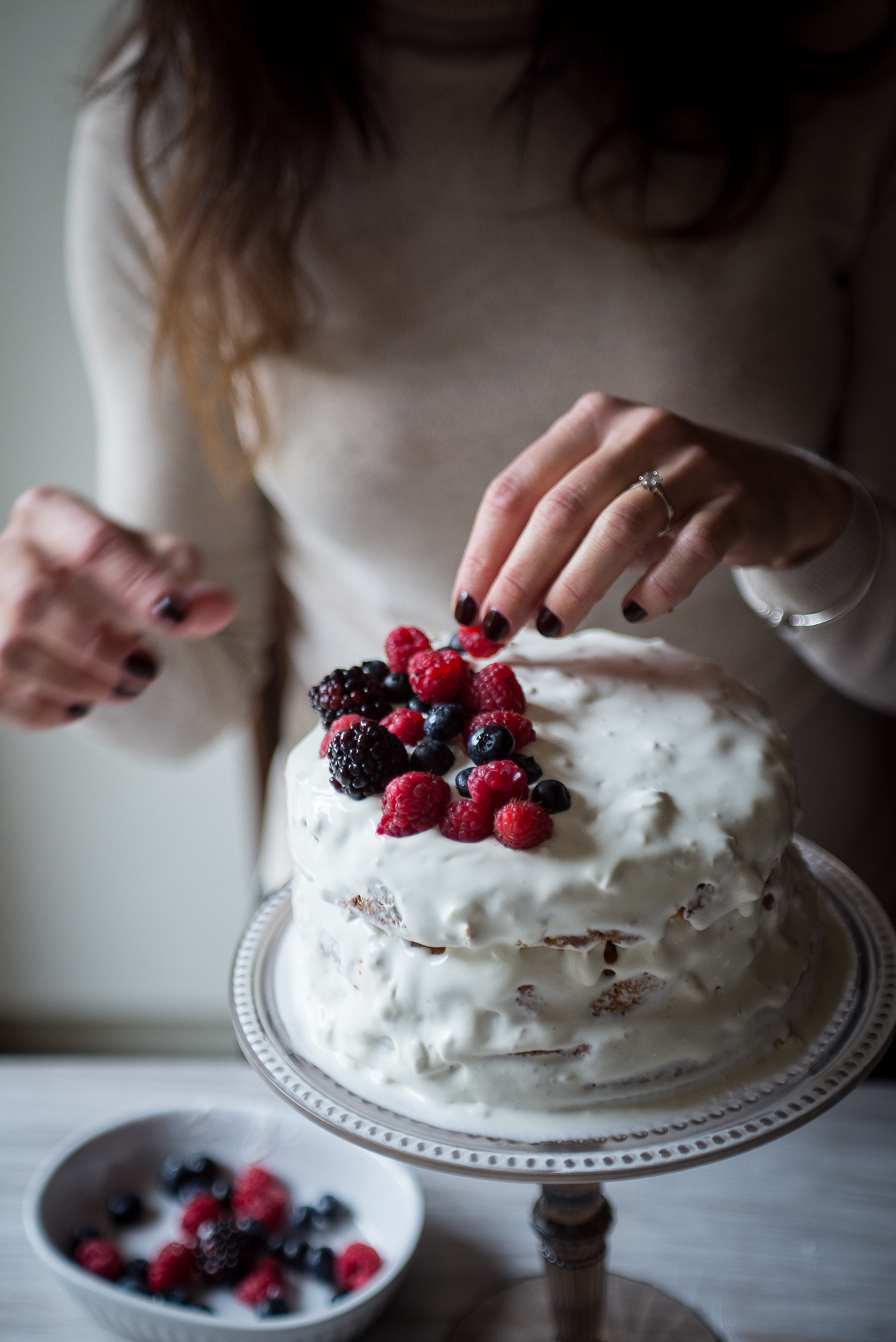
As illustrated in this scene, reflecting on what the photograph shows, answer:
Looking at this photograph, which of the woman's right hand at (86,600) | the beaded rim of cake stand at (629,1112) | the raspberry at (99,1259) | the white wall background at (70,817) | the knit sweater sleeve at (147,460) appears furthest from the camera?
the white wall background at (70,817)

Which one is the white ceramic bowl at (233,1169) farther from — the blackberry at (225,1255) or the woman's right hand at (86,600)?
the woman's right hand at (86,600)

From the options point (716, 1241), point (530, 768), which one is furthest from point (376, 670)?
point (716, 1241)

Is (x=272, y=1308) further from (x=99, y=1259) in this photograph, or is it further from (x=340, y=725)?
(x=340, y=725)

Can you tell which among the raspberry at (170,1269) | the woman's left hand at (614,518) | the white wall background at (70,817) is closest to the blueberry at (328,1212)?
the raspberry at (170,1269)

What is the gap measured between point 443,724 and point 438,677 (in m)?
0.05

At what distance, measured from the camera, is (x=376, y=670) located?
1008mm

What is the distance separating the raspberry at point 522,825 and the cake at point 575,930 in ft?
0.03

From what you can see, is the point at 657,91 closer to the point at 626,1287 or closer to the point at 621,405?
the point at 621,405

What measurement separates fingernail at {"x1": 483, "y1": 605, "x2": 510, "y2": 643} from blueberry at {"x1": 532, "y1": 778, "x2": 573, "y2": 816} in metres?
0.15

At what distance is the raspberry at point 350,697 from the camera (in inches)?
37.5

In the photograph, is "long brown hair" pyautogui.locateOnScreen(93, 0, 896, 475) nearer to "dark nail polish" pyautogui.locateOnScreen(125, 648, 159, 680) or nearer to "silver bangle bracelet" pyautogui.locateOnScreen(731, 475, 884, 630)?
"silver bangle bracelet" pyautogui.locateOnScreen(731, 475, 884, 630)

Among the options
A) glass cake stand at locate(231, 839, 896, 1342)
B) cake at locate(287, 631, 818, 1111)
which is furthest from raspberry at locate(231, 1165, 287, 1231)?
cake at locate(287, 631, 818, 1111)

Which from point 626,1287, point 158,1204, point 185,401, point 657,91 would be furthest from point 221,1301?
point 657,91

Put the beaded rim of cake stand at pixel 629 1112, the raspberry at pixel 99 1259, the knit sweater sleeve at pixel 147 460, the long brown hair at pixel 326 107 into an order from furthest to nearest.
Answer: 1. the knit sweater sleeve at pixel 147 460
2. the long brown hair at pixel 326 107
3. the raspberry at pixel 99 1259
4. the beaded rim of cake stand at pixel 629 1112
